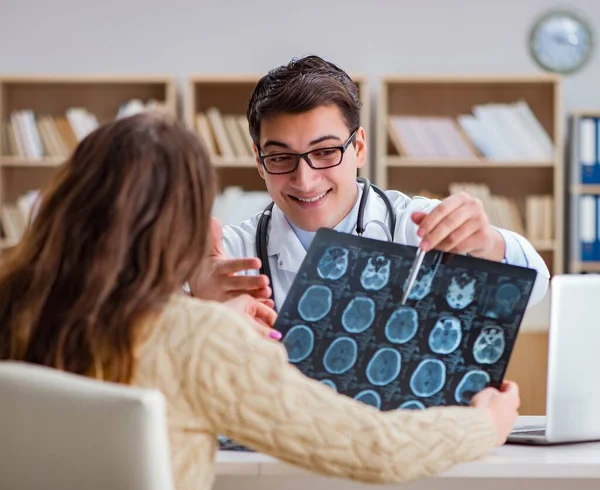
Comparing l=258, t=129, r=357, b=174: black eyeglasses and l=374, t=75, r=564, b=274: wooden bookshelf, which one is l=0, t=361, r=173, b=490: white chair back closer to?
l=258, t=129, r=357, b=174: black eyeglasses

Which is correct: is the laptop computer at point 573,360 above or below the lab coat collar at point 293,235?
below

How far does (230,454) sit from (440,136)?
3166 mm

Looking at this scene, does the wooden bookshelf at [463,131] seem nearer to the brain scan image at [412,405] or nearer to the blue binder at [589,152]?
the blue binder at [589,152]

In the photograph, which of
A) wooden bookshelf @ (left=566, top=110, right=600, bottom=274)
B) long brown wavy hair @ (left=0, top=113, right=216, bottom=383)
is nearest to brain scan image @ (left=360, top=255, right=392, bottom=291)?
long brown wavy hair @ (left=0, top=113, right=216, bottom=383)

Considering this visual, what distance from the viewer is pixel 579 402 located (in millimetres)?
1450

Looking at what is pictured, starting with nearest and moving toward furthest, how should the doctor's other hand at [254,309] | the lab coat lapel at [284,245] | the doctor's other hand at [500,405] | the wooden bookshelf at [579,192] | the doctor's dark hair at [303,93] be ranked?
the doctor's other hand at [500,405]
the doctor's other hand at [254,309]
the doctor's dark hair at [303,93]
the lab coat lapel at [284,245]
the wooden bookshelf at [579,192]

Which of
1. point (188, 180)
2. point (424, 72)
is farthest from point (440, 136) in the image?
point (188, 180)

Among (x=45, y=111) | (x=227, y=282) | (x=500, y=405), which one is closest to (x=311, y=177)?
(x=227, y=282)

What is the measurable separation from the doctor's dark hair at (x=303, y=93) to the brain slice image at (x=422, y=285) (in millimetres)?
587

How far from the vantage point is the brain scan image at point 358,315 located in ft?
4.53

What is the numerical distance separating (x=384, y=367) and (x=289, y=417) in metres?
0.34

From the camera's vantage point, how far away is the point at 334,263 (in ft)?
4.58

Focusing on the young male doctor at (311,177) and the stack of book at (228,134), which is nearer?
the young male doctor at (311,177)

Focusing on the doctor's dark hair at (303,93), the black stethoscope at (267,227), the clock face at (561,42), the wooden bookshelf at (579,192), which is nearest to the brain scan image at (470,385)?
the black stethoscope at (267,227)
